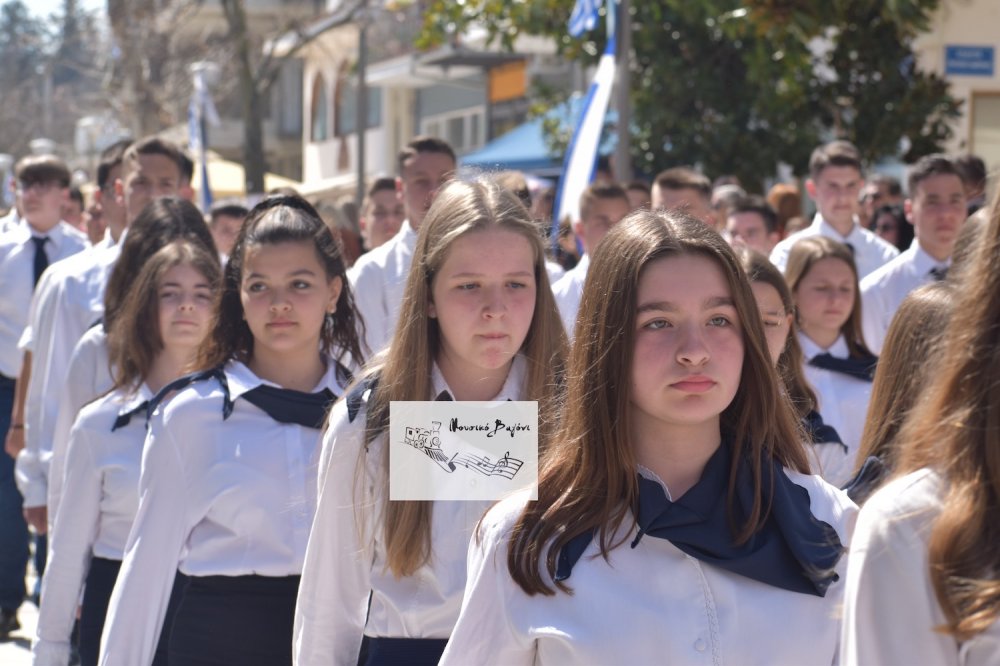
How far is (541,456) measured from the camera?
289cm

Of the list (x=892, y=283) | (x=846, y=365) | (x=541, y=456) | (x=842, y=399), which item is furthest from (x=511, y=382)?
(x=892, y=283)

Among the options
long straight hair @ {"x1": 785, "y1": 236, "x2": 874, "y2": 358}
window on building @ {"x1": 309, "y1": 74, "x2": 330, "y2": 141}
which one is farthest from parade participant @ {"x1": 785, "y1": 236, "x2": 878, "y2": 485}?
window on building @ {"x1": 309, "y1": 74, "x2": 330, "y2": 141}

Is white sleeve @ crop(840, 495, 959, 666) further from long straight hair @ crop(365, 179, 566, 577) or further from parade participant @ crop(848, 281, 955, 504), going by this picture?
parade participant @ crop(848, 281, 955, 504)

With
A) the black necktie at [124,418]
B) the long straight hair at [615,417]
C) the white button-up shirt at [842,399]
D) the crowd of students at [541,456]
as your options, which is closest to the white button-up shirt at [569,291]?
the crowd of students at [541,456]

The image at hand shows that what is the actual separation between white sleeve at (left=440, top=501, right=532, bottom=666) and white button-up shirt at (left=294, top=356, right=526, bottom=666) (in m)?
0.75

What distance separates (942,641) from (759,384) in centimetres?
82

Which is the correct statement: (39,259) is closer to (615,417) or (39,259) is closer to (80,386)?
(80,386)

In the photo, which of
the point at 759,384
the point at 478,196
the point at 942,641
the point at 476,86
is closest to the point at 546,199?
the point at 478,196

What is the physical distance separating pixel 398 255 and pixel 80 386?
1.87m

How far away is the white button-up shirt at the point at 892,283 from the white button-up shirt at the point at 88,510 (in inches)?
144

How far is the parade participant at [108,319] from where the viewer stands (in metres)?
5.82

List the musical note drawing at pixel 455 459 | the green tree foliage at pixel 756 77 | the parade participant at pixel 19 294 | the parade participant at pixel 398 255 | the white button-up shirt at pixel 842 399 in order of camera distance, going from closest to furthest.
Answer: the musical note drawing at pixel 455 459 → the white button-up shirt at pixel 842 399 → the parade participant at pixel 398 255 → the parade participant at pixel 19 294 → the green tree foliage at pixel 756 77

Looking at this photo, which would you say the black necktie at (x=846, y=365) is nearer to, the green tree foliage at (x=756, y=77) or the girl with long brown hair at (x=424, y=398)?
the girl with long brown hair at (x=424, y=398)

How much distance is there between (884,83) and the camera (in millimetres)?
13125
